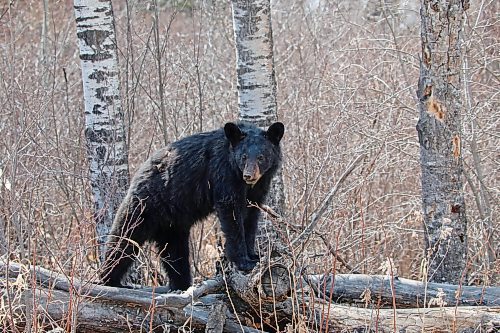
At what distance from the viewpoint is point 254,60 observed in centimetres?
673

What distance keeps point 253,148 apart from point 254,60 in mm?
1423

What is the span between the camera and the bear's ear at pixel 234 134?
560 centimetres

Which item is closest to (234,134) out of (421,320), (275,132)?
(275,132)

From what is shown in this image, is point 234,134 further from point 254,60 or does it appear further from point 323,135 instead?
point 323,135

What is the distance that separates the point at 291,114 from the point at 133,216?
3925 millimetres

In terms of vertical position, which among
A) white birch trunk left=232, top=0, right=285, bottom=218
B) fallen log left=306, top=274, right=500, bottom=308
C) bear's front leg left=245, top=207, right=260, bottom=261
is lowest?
fallen log left=306, top=274, right=500, bottom=308

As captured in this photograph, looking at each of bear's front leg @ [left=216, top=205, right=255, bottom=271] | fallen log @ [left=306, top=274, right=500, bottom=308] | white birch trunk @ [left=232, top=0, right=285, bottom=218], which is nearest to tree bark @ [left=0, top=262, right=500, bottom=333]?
fallen log @ [left=306, top=274, right=500, bottom=308]

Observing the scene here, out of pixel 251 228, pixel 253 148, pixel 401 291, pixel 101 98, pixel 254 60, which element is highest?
pixel 254 60

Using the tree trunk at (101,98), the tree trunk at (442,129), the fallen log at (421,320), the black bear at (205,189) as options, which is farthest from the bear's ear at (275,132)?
the tree trunk at (101,98)

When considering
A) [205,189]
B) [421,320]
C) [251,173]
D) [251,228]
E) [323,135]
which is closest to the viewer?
[421,320]

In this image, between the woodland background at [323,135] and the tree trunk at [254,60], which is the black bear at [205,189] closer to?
the woodland background at [323,135]

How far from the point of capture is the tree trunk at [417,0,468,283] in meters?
5.54

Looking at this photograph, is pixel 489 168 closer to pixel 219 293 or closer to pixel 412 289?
pixel 412 289

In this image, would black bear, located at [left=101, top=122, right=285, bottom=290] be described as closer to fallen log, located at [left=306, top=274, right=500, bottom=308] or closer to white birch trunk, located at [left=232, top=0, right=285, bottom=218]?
fallen log, located at [left=306, top=274, right=500, bottom=308]
